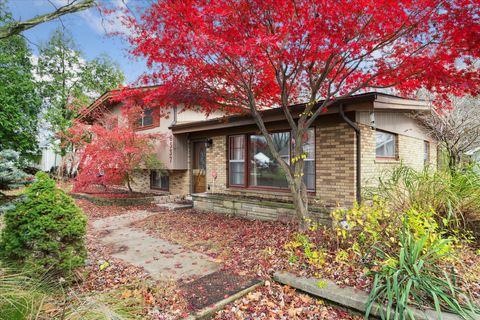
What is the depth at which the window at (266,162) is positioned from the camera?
26.0 feet

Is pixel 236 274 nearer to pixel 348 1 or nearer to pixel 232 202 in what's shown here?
pixel 232 202

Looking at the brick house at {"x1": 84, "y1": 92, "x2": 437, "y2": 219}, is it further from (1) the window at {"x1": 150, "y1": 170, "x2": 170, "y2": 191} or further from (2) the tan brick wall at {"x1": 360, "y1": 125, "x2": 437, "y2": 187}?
(1) the window at {"x1": 150, "y1": 170, "x2": 170, "y2": 191}

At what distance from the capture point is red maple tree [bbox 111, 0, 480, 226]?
14.5 ft

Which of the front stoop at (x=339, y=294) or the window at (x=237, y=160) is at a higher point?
the window at (x=237, y=160)

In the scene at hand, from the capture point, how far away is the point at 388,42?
4.93m

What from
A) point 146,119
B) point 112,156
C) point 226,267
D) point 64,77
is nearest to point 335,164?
point 226,267

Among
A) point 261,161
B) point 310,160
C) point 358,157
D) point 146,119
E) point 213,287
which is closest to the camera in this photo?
point 213,287

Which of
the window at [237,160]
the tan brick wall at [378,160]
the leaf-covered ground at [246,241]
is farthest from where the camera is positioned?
the window at [237,160]

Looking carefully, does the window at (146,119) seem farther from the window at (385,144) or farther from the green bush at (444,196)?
the green bush at (444,196)

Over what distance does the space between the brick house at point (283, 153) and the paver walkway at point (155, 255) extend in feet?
8.35

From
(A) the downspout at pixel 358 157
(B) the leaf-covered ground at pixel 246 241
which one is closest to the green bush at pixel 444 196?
(A) the downspout at pixel 358 157

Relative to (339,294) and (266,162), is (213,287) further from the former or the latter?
(266,162)

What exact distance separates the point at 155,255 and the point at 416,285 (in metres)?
4.00

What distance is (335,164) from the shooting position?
6.87 m
